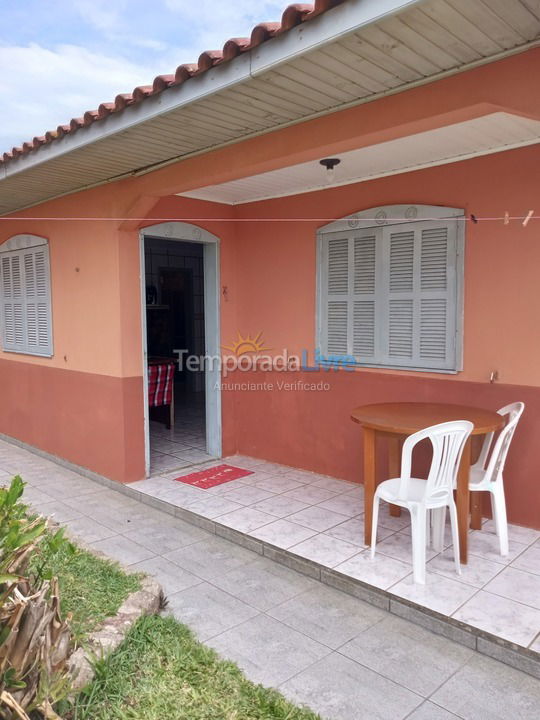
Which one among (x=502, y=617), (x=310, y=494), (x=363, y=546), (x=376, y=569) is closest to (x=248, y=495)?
(x=310, y=494)

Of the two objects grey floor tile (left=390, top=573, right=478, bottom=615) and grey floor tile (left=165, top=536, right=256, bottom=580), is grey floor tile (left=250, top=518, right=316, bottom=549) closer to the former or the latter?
grey floor tile (left=165, top=536, right=256, bottom=580)

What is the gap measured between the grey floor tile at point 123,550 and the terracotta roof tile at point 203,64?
337 centimetres

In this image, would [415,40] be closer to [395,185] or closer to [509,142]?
[509,142]

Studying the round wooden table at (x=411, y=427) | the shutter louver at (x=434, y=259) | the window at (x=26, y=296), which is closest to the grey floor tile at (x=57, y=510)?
the window at (x=26, y=296)

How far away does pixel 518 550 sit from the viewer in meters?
4.02

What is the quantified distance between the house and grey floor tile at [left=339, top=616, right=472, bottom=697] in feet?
5.77

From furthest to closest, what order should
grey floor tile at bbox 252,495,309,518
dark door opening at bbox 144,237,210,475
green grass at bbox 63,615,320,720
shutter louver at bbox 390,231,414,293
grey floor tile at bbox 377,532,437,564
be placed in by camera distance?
dark door opening at bbox 144,237,210,475, shutter louver at bbox 390,231,414,293, grey floor tile at bbox 252,495,309,518, grey floor tile at bbox 377,532,437,564, green grass at bbox 63,615,320,720

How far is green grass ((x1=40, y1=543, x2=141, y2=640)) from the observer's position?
304 centimetres

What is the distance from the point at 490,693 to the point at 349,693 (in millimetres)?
715

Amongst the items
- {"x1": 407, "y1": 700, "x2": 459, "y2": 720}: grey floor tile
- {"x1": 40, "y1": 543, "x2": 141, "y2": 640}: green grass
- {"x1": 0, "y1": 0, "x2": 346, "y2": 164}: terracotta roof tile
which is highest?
{"x1": 0, "y1": 0, "x2": 346, "y2": 164}: terracotta roof tile

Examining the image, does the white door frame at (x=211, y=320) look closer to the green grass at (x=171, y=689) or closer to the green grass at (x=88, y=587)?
the green grass at (x=88, y=587)

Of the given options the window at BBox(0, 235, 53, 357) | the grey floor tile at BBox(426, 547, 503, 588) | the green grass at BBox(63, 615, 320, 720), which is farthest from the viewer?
the window at BBox(0, 235, 53, 357)

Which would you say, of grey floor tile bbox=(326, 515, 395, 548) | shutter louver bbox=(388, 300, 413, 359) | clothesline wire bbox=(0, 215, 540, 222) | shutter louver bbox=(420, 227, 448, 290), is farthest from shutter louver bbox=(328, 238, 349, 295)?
grey floor tile bbox=(326, 515, 395, 548)

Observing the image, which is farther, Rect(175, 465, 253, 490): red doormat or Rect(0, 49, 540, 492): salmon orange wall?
Rect(175, 465, 253, 490): red doormat
